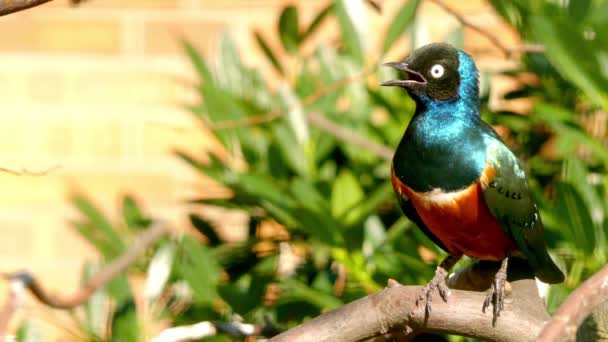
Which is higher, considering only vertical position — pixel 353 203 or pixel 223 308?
pixel 353 203

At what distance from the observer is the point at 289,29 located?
3059 mm

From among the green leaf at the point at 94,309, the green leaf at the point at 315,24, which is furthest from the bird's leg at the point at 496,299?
the green leaf at the point at 315,24

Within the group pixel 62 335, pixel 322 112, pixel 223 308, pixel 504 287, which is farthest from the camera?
pixel 62 335

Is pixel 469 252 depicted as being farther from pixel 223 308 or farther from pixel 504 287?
pixel 223 308

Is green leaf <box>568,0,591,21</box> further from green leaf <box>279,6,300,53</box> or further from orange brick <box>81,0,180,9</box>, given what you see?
orange brick <box>81,0,180,9</box>

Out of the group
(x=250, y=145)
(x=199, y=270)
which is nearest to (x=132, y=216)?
(x=250, y=145)

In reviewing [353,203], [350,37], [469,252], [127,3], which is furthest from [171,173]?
[469,252]

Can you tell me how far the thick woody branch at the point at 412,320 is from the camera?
1614mm

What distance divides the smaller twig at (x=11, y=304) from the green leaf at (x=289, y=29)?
58.8 inches

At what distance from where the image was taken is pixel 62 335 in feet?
12.5

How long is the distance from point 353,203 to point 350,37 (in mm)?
552

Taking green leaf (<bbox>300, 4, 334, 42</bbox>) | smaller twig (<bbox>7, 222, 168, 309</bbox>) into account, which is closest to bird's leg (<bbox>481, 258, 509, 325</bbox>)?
smaller twig (<bbox>7, 222, 168, 309</bbox>)

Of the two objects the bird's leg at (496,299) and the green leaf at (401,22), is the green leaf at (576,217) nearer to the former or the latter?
the bird's leg at (496,299)

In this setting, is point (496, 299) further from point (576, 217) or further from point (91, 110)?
point (91, 110)
